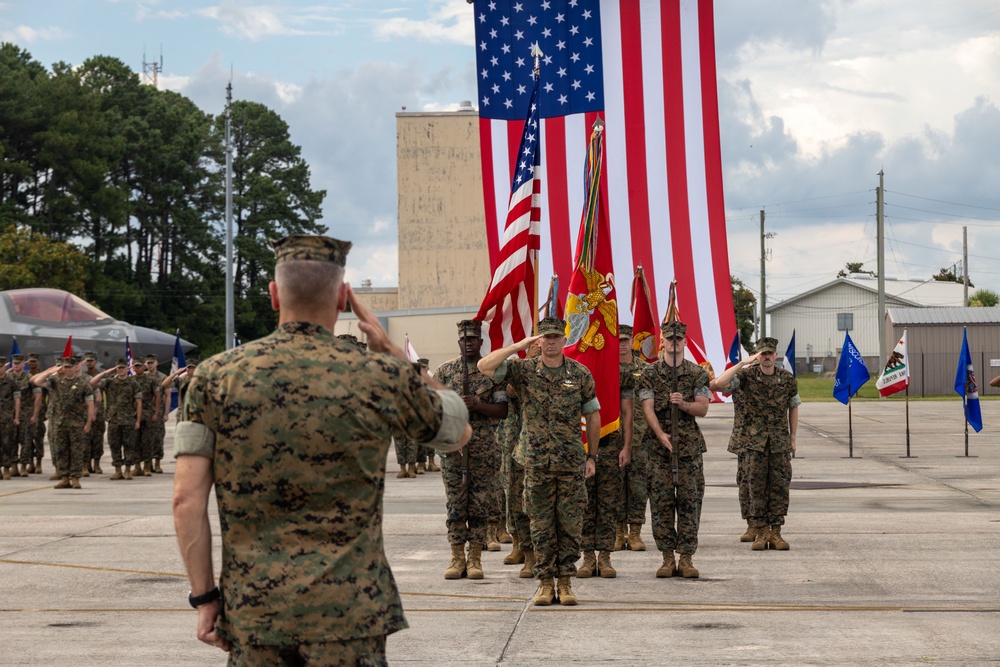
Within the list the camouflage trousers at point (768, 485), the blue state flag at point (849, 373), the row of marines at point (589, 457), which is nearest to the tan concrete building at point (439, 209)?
the blue state flag at point (849, 373)

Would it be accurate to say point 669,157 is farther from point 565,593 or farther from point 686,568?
point 565,593

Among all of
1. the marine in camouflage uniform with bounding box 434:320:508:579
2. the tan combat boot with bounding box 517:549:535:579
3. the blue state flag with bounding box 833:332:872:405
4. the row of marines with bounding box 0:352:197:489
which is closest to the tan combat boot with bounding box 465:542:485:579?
the marine in camouflage uniform with bounding box 434:320:508:579

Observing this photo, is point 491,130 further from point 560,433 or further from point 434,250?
point 434,250

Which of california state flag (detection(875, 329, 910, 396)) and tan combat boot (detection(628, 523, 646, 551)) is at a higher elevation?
california state flag (detection(875, 329, 910, 396))

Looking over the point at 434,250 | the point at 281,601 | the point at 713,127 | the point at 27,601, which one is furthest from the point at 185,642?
the point at 434,250

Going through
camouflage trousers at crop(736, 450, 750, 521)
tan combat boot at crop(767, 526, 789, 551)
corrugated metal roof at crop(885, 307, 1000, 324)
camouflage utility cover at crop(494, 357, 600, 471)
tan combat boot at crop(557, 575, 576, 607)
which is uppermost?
corrugated metal roof at crop(885, 307, 1000, 324)

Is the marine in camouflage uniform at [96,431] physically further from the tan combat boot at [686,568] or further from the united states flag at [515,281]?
the tan combat boot at [686,568]

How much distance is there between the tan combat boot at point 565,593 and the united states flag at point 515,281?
229 cm

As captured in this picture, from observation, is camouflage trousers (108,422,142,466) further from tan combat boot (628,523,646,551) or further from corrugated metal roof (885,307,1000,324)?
corrugated metal roof (885,307,1000,324)

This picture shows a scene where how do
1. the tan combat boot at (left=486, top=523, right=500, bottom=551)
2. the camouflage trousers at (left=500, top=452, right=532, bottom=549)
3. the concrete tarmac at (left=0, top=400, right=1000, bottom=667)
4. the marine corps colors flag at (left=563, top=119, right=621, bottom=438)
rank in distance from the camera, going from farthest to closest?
the tan combat boot at (left=486, top=523, right=500, bottom=551) → the marine corps colors flag at (left=563, top=119, right=621, bottom=438) → the camouflage trousers at (left=500, top=452, right=532, bottom=549) → the concrete tarmac at (left=0, top=400, right=1000, bottom=667)

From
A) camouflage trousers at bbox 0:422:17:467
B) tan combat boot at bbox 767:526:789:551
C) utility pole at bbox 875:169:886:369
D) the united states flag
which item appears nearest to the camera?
the united states flag

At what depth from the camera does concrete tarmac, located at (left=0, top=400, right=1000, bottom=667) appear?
274 inches

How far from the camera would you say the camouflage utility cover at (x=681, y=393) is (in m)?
9.86

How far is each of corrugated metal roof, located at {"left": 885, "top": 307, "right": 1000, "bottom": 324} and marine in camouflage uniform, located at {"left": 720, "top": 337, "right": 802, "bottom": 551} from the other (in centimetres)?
4578
